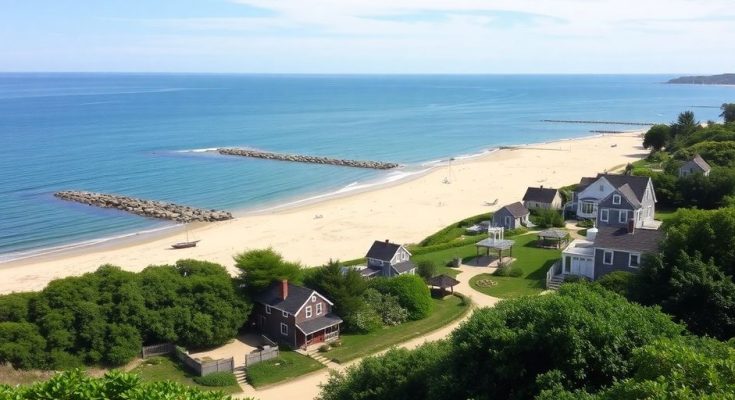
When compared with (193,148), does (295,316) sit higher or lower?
lower

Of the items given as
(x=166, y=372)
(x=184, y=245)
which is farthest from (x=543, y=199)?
(x=166, y=372)

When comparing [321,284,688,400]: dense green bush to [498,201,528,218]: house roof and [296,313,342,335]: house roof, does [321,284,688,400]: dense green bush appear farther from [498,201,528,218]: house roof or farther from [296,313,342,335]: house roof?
[498,201,528,218]: house roof

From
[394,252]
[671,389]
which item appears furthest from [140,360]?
[671,389]

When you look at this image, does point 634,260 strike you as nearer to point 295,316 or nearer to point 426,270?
point 426,270

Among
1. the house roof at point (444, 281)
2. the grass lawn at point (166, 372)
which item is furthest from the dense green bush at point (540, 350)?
the house roof at point (444, 281)

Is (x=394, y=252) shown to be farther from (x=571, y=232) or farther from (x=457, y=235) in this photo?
(x=571, y=232)

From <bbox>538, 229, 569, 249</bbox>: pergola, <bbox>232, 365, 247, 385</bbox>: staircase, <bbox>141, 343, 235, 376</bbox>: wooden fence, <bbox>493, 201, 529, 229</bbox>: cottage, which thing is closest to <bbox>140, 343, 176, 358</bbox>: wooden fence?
<bbox>141, 343, 235, 376</bbox>: wooden fence

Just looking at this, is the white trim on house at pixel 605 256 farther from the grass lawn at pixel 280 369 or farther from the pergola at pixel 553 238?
the grass lawn at pixel 280 369
